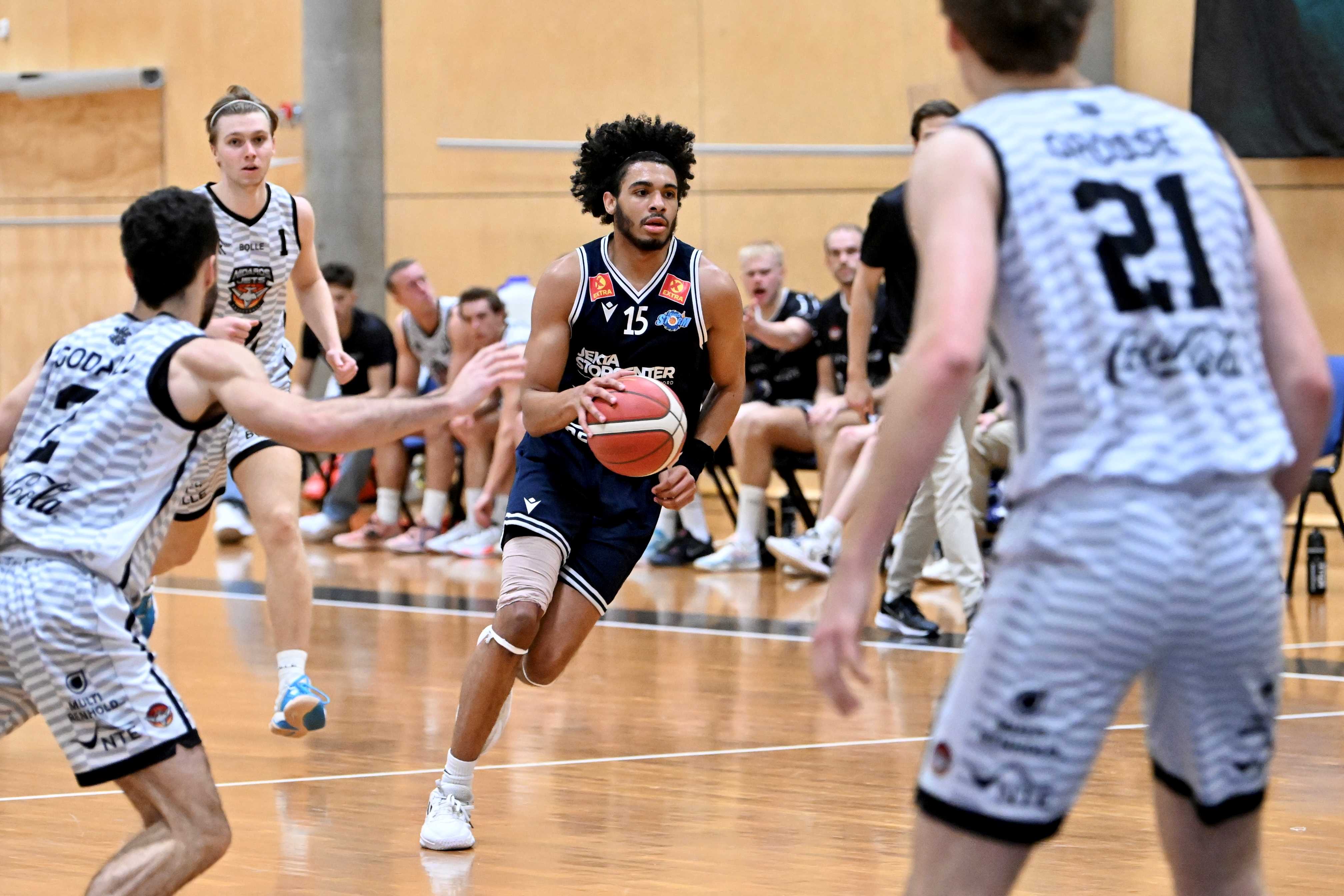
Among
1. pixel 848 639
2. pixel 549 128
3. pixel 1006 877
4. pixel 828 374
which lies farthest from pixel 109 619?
pixel 549 128

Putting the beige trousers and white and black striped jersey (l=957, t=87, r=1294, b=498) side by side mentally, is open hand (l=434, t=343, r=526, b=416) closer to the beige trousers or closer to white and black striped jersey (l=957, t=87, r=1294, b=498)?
white and black striped jersey (l=957, t=87, r=1294, b=498)

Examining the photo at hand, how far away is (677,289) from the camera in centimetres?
421

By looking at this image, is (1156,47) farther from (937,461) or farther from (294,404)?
(294,404)

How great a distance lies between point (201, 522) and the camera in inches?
203

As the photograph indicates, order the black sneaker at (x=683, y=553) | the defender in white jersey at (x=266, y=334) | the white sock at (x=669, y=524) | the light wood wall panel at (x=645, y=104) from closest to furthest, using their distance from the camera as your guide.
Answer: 1. the defender in white jersey at (x=266, y=334)
2. the black sneaker at (x=683, y=553)
3. the white sock at (x=669, y=524)
4. the light wood wall panel at (x=645, y=104)

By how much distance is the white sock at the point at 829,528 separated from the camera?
7660 millimetres

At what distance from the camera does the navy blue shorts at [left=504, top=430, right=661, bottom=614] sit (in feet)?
13.2

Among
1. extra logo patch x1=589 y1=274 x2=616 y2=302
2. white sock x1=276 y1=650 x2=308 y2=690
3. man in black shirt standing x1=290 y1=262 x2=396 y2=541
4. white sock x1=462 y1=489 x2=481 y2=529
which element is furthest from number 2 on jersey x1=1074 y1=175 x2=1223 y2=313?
man in black shirt standing x1=290 y1=262 x2=396 y2=541

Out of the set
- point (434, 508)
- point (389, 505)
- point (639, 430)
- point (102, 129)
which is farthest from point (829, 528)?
point (102, 129)

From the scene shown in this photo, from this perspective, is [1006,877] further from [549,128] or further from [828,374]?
[549,128]

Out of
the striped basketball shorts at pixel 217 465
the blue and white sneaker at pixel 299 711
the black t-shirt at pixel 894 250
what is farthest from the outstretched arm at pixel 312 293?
the black t-shirt at pixel 894 250

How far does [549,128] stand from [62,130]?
16.4 ft

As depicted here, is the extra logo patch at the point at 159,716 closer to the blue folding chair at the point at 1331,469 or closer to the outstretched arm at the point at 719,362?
the outstretched arm at the point at 719,362

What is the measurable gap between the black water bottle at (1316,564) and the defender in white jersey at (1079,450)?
19.3 feet
